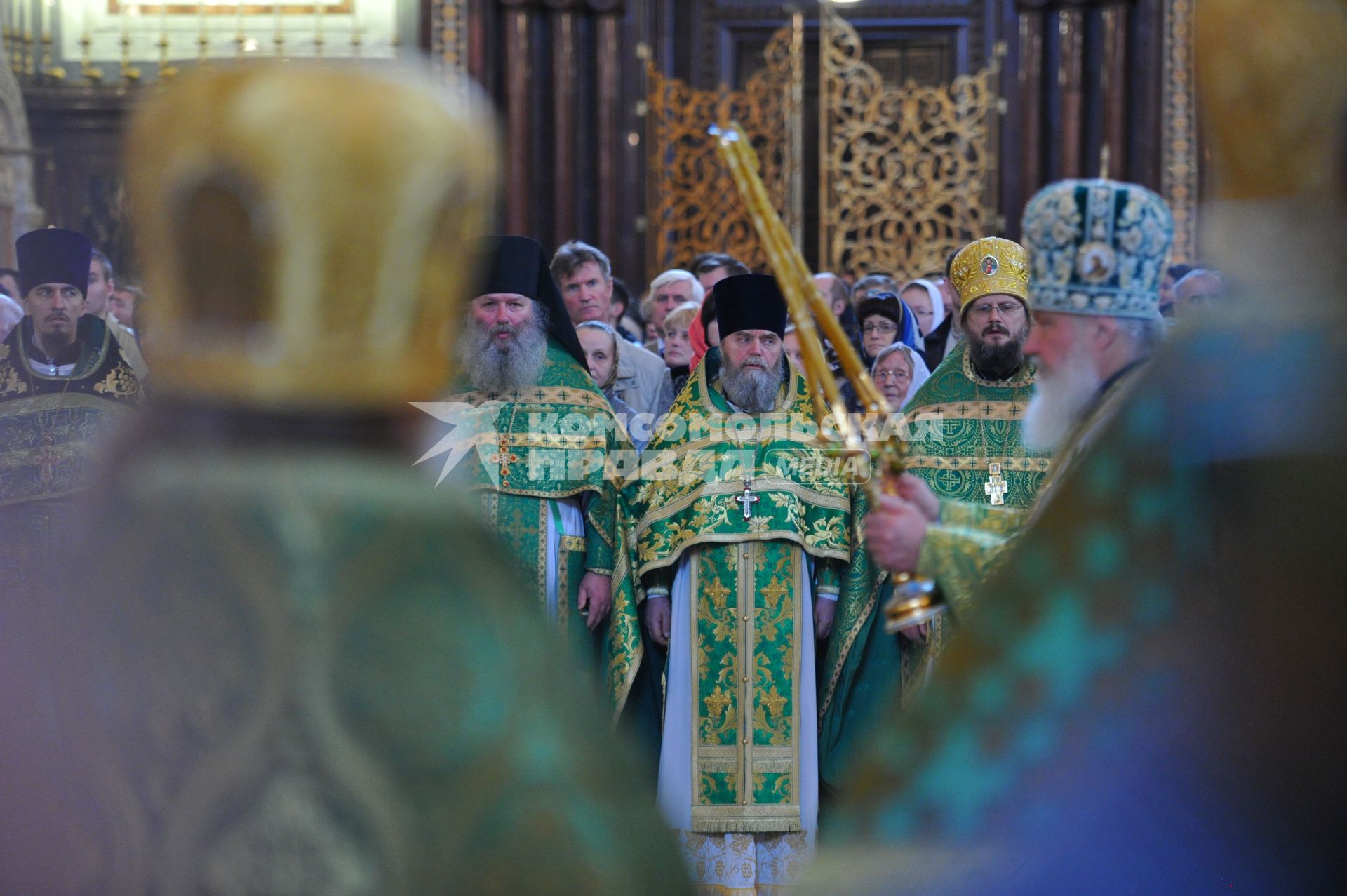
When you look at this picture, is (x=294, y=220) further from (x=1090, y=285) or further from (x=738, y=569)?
(x=738, y=569)

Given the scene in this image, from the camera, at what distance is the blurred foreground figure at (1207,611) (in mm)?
1377

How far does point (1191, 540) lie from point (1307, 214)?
0.30 metres

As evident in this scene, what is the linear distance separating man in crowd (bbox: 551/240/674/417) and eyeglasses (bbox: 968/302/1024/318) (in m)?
1.62

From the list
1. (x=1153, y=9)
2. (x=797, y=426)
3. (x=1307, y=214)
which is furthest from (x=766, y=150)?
(x=1307, y=214)

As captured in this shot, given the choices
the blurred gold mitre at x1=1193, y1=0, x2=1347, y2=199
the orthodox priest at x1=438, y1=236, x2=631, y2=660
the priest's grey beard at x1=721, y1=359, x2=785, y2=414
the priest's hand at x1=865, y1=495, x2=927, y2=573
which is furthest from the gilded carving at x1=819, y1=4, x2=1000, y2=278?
the blurred gold mitre at x1=1193, y1=0, x2=1347, y2=199

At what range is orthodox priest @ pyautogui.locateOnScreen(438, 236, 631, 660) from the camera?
214 inches

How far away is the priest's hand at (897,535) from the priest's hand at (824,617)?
2796 millimetres

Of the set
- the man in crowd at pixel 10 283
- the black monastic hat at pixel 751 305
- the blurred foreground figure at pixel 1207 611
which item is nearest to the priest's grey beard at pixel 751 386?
the black monastic hat at pixel 751 305

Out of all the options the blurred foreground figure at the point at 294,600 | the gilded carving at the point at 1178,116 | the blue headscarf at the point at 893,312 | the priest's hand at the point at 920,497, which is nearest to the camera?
the blurred foreground figure at the point at 294,600

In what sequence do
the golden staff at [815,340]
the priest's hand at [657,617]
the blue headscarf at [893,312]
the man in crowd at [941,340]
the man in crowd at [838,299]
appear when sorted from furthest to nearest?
the man in crowd at [838,299], the man in crowd at [941,340], the blue headscarf at [893,312], the priest's hand at [657,617], the golden staff at [815,340]

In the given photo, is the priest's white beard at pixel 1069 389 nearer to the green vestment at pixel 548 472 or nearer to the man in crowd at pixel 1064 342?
the man in crowd at pixel 1064 342

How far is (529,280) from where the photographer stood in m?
5.60

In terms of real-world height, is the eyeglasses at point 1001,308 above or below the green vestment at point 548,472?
above

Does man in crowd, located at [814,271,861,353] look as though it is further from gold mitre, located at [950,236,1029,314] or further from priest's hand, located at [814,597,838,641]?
priest's hand, located at [814,597,838,641]
